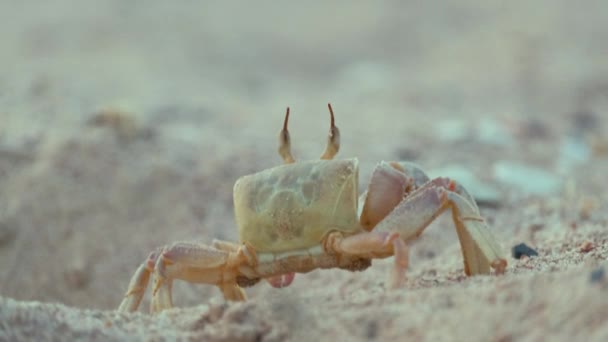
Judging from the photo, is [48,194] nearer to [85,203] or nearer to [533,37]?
[85,203]

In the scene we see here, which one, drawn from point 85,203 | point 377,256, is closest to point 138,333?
point 377,256

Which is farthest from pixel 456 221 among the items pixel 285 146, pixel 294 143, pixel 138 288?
pixel 294 143

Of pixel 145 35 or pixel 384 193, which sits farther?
pixel 145 35

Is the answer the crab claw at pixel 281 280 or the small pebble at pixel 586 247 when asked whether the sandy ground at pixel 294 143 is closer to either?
the small pebble at pixel 586 247

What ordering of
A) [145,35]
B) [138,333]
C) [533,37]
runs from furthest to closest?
[145,35]
[533,37]
[138,333]

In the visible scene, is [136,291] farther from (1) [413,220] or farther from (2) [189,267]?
(1) [413,220]

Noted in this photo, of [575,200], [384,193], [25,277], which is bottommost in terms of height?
[25,277]

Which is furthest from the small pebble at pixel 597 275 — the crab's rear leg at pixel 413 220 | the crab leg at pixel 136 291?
the crab leg at pixel 136 291
